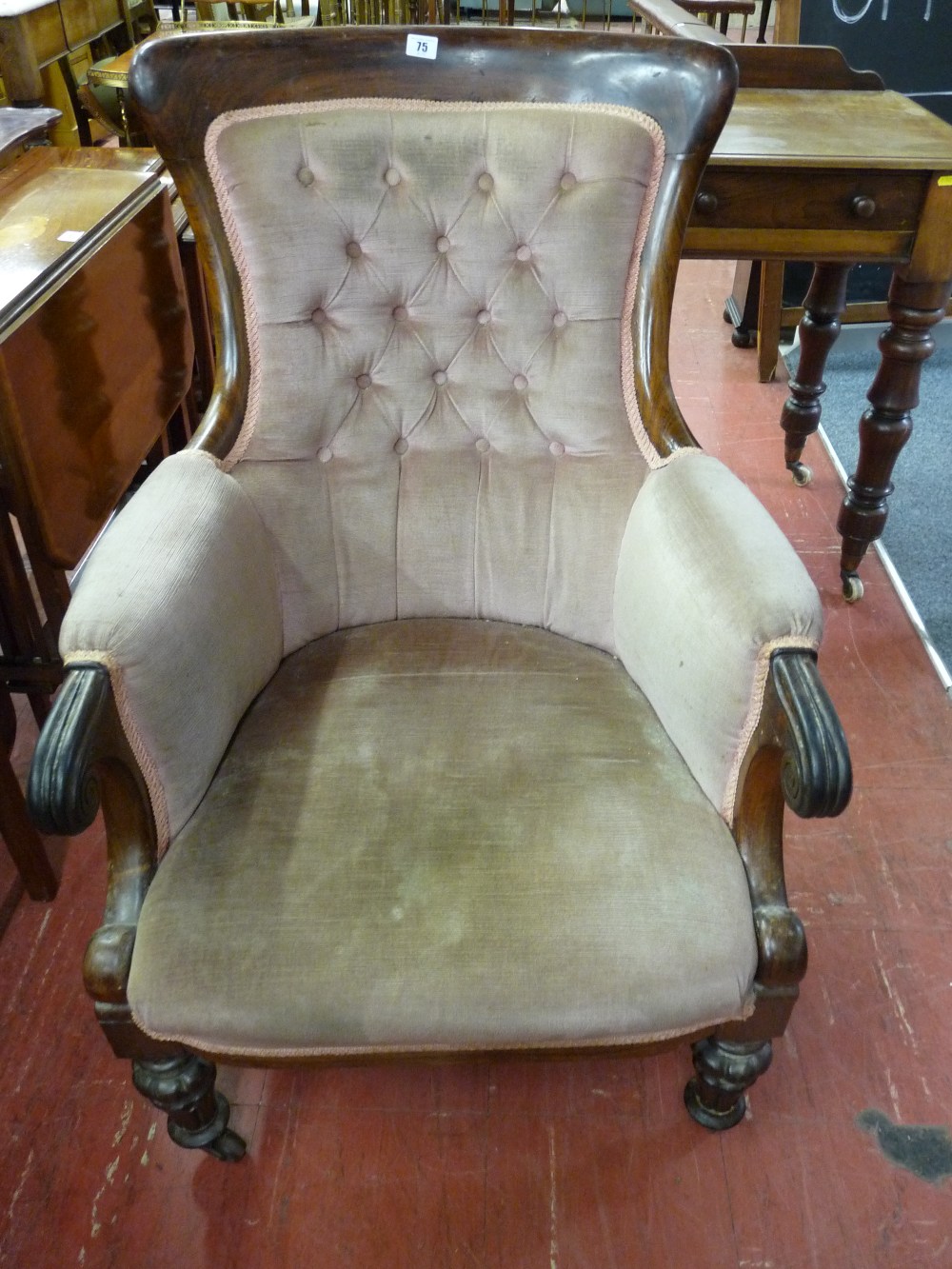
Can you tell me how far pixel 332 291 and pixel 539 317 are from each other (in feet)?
0.78

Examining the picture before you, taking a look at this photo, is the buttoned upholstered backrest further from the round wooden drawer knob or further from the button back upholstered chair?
the round wooden drawer knob

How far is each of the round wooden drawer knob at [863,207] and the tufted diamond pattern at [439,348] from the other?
1.99 feet

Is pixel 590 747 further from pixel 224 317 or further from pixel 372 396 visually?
pixel 224 317

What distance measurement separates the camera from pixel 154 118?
1.04 metres

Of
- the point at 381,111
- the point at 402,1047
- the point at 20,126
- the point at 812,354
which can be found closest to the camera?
the point at 402,1047

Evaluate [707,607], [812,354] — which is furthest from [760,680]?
[812,354]

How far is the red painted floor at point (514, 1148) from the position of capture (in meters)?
1.05

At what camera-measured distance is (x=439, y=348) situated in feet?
3.92

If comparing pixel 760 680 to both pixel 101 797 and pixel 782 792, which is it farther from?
pixel 101 797

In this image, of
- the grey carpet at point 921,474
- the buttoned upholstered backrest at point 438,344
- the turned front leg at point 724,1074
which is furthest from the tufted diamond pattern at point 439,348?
the grey carpet at point 921,474

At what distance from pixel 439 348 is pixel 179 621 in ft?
1.57

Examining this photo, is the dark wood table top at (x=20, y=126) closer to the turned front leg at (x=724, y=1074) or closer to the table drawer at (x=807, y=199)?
the table drawer at (x=807, y=199)

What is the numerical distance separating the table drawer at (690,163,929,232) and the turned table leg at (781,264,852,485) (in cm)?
36

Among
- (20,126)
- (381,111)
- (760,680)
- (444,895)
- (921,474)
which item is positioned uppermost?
(381,111)
